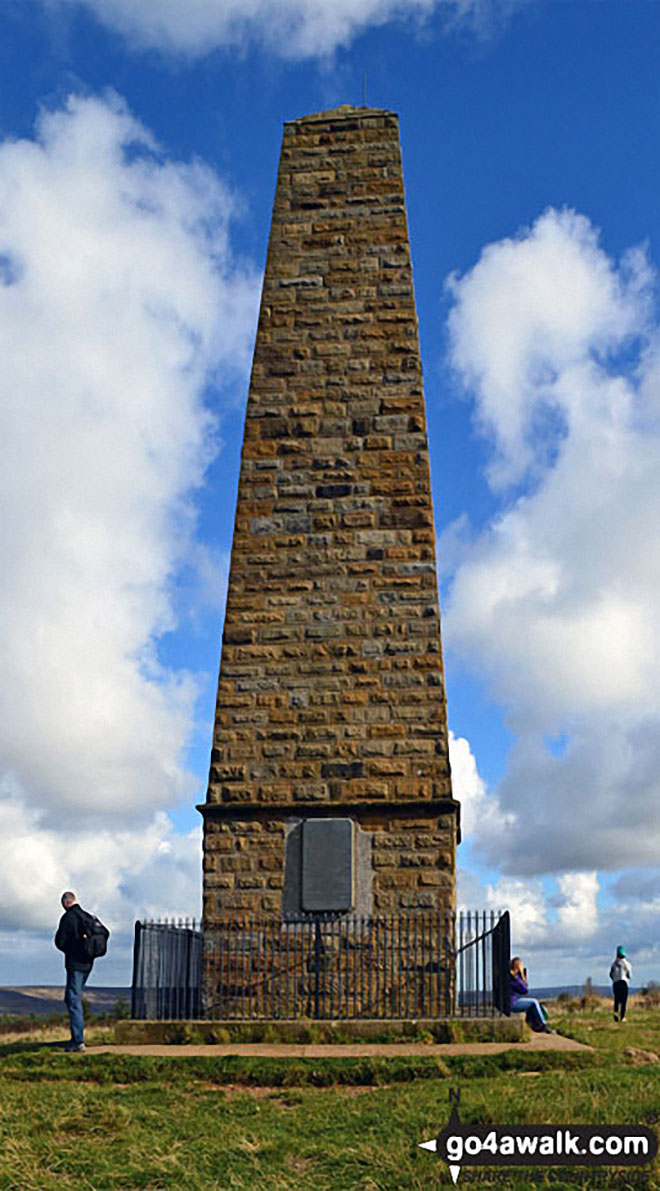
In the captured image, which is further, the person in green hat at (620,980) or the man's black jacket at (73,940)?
the person in green hat at (620,980)

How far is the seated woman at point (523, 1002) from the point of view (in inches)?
548

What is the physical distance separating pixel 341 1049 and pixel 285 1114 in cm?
289

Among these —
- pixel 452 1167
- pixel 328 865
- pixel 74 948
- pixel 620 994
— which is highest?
pixel 328 865

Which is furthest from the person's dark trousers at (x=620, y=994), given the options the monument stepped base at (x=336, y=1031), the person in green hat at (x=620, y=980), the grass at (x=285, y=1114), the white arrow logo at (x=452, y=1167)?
the white arrow logo at (x=452, y=1167)

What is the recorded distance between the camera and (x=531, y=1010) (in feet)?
46.0

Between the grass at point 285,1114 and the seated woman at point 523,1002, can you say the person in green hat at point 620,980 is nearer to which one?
the seated woman at point 523,1002

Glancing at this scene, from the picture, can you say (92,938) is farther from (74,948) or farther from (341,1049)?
(341,1049)

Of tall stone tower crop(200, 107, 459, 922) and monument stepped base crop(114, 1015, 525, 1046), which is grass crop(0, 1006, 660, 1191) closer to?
monument stepped base crop(114, 1015, 525, 1046)

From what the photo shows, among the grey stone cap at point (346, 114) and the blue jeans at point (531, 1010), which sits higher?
the grey stone cap at point (346, 114)

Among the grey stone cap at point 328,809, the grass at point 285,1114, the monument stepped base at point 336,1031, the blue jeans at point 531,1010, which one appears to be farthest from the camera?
the blue jeans at point 531,1010

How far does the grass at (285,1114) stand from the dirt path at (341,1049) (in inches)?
11.6

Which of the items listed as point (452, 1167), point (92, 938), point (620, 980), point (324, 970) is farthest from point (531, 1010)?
point (452, 1167)

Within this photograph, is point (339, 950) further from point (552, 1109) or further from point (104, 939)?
point (552, 1109)

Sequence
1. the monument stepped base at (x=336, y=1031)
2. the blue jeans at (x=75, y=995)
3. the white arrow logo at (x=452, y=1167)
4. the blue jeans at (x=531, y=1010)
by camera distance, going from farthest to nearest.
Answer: the blue jeans at (x=531, y=1010), the blue jeans at (x=75, y=995), the monument stepped base at (x=336, y=1031), the white arrow logo at (x=452, y=1167)
